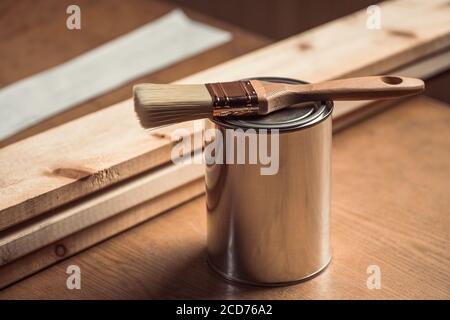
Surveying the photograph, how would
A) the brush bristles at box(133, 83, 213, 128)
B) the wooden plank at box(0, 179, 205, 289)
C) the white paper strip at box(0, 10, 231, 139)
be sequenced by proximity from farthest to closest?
the white paper strip at box(0, 10, 231, 139), the wooden plank at box(0, 179, 205, 289), the brush bristles at box(133, 83, 213, 128)

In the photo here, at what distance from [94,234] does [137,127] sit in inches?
5.2

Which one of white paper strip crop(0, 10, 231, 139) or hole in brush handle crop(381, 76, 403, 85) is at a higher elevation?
hole in brush handle crop(381, 76, 403, 85)

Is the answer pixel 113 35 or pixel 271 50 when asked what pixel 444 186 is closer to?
pixel 271 50

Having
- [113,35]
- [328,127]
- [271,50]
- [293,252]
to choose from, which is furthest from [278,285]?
[113,35]

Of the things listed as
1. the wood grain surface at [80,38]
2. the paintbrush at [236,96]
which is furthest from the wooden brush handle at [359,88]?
the wood grain surface at [80,38]

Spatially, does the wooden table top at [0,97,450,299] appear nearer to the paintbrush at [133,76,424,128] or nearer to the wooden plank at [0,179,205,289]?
the wooden plank at [0,179,205,289]

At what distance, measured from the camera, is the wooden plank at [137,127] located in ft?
2.75

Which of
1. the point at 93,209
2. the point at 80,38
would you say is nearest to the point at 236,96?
the point at 93,209

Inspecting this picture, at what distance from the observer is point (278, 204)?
775 millimetres

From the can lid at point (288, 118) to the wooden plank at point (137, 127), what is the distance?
0.55 ft

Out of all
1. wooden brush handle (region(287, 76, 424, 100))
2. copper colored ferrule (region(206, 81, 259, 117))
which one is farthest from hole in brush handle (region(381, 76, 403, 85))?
copper colored ferrule (region(206, 81, 259, 117))

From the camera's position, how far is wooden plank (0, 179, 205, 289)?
0.84 meters

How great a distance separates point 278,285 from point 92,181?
0.21 m

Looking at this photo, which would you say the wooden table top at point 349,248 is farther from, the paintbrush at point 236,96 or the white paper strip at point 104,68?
the white paper strip at point 104,68
